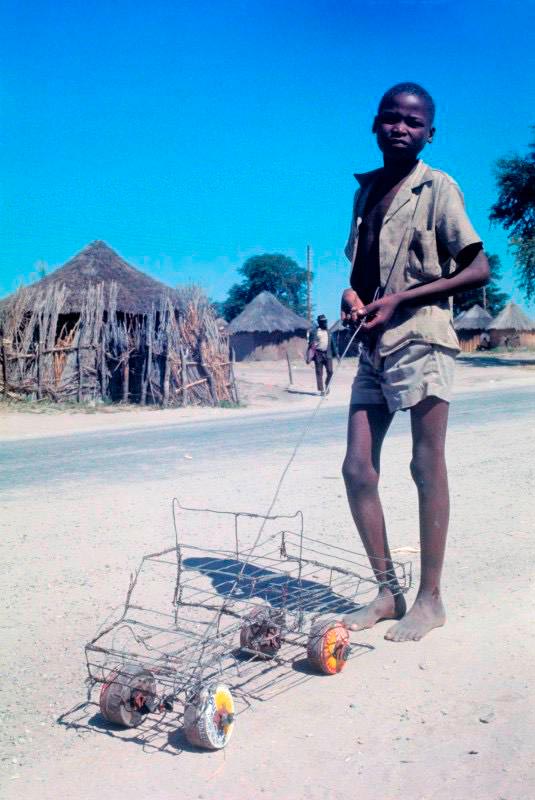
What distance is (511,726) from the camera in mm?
2418

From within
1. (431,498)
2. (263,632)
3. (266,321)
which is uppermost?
(266,321)

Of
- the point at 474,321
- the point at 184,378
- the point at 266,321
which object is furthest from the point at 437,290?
the point at 474,321

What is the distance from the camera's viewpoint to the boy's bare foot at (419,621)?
312cm

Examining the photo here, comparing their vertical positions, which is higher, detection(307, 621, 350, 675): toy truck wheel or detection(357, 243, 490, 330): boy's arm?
detection(357, 243, 490, 330): boy's arm

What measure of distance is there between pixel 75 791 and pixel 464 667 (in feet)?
4.54

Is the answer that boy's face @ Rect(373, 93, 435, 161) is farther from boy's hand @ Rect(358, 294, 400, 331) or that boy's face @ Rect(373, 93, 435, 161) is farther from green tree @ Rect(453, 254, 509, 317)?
green tree @ Rect(453, 254, 509, 317)

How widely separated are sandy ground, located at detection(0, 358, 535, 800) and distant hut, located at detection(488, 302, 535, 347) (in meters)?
44.0

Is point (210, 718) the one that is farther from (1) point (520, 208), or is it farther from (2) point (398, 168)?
(1) point (520, 208)

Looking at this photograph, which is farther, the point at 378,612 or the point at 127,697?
the point at 378,612

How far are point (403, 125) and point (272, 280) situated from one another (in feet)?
253

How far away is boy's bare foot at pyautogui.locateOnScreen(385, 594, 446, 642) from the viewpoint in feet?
10.2

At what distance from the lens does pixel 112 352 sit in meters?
17.0

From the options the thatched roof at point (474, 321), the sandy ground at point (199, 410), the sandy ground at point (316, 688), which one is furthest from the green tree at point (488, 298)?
the sandy ground at point (316, 688)

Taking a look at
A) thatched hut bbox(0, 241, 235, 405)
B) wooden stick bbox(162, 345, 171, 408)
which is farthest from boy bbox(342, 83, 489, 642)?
wooden stick bbox(162, 345, 171, 408)
